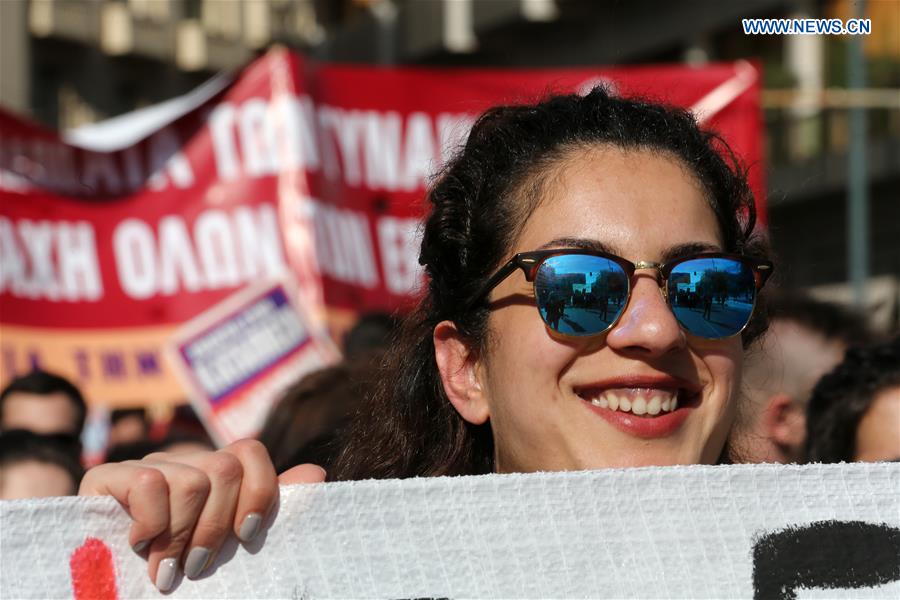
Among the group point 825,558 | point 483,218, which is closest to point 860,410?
point 483,218

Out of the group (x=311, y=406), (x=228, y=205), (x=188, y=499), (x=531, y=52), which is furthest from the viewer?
(x=531, y=52)

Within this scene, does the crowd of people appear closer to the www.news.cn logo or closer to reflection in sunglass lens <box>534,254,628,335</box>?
reflection in sunglass lens <box>534,254,628,335</box>

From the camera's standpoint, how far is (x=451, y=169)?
194 cm

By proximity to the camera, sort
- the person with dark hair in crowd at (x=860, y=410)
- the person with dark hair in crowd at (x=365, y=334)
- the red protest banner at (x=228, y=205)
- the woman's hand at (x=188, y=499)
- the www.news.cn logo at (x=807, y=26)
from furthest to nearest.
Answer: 1. the red protest banner at (x=228, y=205)
2. the person with dark hair in crowd at (x=365, y=334)
3. the person with dark hair in crowd at (x=860, y=410)
4. the www.news.cn logo at (x=807, y=26)
5. the woman's hand at (x=188, y=499)

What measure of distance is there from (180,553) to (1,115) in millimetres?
5001

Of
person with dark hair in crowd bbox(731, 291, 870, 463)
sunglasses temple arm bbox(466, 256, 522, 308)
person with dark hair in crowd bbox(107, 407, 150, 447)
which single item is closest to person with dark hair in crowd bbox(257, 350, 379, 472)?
person with dark hair in crowd bbox(731, 291, 870, 463)

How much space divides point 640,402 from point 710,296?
0.14 metres

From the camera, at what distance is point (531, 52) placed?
22078 mm

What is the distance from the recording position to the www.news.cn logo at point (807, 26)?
181cm

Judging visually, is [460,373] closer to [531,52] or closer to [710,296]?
[710,296]

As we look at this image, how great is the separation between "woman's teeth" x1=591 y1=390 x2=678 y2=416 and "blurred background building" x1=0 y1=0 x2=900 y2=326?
611 cm

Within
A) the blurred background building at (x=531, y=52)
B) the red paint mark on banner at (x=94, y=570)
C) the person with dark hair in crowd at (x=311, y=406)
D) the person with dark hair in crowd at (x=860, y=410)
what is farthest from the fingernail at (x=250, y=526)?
the blurred background building at (x=531, y=52)

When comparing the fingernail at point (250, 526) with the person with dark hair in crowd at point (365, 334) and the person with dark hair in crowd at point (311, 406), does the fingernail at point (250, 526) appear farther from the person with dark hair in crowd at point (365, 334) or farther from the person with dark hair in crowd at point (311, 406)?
the person with dark hair in crowd at point (365, 334)

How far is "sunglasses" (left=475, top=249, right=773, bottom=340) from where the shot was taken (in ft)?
5.31
